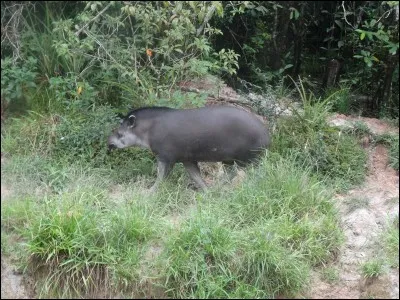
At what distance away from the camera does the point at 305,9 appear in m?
10.1

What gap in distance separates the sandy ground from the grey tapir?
1134mm

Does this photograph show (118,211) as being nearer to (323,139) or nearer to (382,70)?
(323,139)

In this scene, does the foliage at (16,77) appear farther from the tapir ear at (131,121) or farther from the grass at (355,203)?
the grass at (355,203)

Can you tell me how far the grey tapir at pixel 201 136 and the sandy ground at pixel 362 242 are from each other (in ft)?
3.72

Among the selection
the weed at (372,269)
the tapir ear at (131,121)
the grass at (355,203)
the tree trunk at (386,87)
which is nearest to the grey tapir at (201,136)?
the tapir ear at (131,121)

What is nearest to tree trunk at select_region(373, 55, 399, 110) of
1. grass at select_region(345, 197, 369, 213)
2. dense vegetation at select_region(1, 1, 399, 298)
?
dense vegetation at select_region(1, 1, 399, 298)

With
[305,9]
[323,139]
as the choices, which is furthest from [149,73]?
[305,9]

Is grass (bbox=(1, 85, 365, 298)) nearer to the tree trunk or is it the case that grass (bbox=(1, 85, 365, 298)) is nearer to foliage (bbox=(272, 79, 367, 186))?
foliage (bbox=(272, 79, 367, 186))

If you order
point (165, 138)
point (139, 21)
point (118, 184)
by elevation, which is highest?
point (139, 21)

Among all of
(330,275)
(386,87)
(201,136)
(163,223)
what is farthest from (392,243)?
(386,87)

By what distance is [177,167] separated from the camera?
308 inches

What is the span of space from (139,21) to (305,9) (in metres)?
3.05

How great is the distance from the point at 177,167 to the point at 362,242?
236cm

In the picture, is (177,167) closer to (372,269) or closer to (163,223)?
(163,223)
